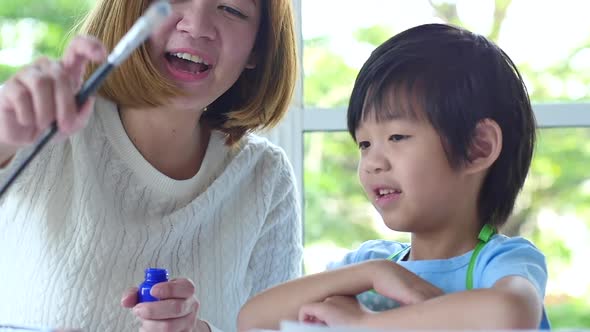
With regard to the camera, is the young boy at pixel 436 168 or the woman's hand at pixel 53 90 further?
the young boy at pixel 436 168

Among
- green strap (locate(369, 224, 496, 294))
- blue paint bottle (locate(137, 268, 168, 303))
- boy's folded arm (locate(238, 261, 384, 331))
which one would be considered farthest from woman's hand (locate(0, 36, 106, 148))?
green strap (locate(369, 224, 496, 294))

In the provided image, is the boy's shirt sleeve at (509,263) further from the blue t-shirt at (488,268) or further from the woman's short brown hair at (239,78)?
the woman's short brown hair at (239,78)

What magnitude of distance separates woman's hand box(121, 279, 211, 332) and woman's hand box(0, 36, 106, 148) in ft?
0.97

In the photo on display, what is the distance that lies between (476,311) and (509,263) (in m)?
0.15

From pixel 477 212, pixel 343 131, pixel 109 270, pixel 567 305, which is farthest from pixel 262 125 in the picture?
pixel 567 305

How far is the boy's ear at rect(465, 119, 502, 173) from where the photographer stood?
1.17 metres

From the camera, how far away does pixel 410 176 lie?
1150 millimetres

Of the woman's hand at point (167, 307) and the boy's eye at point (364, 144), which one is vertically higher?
the boy's eye at point (364, 144)

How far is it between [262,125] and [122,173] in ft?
1.04

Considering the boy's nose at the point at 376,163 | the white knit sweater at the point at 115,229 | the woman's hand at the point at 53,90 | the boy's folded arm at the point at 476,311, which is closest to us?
the woman's hand at the point at 53,90

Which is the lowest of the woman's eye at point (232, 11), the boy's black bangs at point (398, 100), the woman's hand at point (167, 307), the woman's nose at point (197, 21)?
the woman's hand at point (167, 307)

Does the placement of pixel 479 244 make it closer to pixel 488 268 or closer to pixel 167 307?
pixel 488 268

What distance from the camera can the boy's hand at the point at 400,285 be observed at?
1.02 metres

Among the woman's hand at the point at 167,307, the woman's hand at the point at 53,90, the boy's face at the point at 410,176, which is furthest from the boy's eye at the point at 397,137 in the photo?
the woman's hand at the point at 53,90
